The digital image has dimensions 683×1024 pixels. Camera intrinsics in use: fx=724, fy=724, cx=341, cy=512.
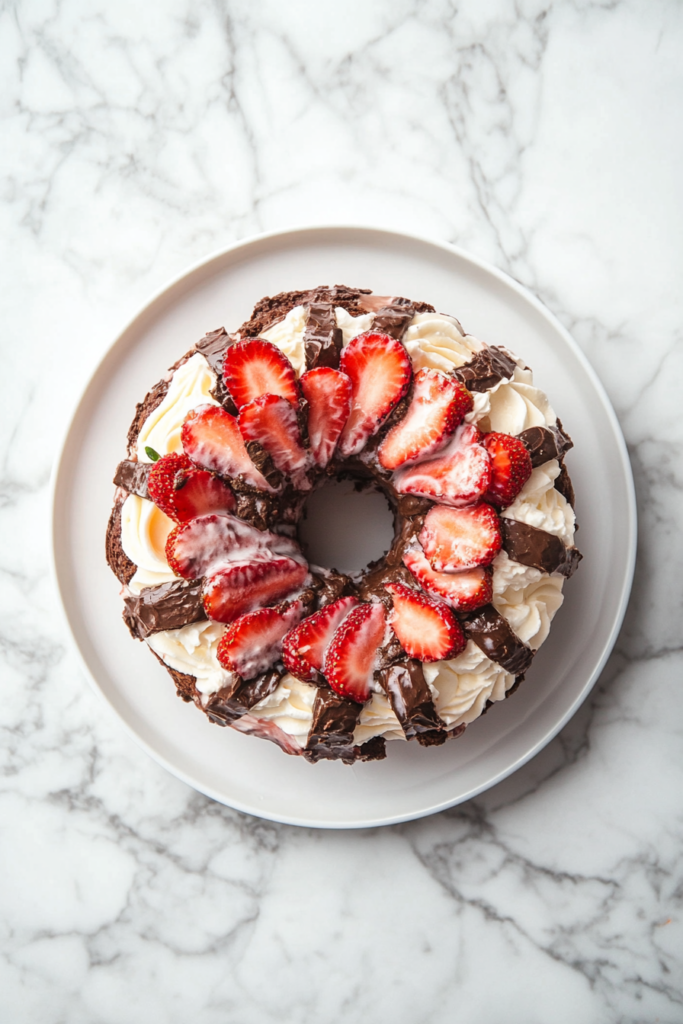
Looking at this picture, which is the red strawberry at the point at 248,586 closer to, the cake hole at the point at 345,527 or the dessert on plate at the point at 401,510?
the dessert on plate at the point at 401,510

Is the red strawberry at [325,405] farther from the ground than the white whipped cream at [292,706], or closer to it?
farther from the ground

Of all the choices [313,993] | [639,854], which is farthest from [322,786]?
[639,854]

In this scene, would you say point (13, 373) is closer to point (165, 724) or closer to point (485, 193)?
point (165, 724)

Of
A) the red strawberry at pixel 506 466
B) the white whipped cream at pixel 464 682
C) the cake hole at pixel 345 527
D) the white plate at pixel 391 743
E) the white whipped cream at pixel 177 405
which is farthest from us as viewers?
the cake hole at pixel 345 527

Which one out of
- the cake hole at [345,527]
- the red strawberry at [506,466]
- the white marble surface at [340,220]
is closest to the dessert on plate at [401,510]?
the red strawberry at [506,466]

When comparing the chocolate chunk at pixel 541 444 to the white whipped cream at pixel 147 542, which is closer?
the chocolate chunk at pixel 541 444

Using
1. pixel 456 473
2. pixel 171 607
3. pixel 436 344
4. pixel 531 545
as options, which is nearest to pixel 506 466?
pixel 456 473
